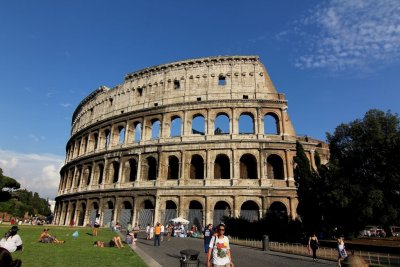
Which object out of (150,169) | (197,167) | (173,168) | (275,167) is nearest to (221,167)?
(197,167)

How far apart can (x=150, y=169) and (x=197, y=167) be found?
4919mm

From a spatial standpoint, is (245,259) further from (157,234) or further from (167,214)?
(167,214)

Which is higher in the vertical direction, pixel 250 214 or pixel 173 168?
pixel 173 168

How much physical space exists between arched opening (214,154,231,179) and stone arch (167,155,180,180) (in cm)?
379

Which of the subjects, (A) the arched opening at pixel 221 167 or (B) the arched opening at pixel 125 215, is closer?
(A) the arched opening at pixel 221 167

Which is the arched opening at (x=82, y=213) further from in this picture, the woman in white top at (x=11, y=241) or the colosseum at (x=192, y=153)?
the woman in white top at (x=11, y=241)

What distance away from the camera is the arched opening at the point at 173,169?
28.8 meters

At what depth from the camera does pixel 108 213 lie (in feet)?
96.6

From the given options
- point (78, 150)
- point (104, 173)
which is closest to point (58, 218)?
point (78, 150)

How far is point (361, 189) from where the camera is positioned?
18.0 metres

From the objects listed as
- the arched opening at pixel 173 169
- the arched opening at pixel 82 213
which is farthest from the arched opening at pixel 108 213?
the arched opening at pixel 173 169

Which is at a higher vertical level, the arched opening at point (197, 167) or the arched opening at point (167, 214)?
the arched opening at point (197, 167)

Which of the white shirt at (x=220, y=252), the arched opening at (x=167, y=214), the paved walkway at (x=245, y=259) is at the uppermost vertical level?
the arched opening at (x=167, y=214)

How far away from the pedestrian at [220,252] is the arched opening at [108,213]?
1012 inches
